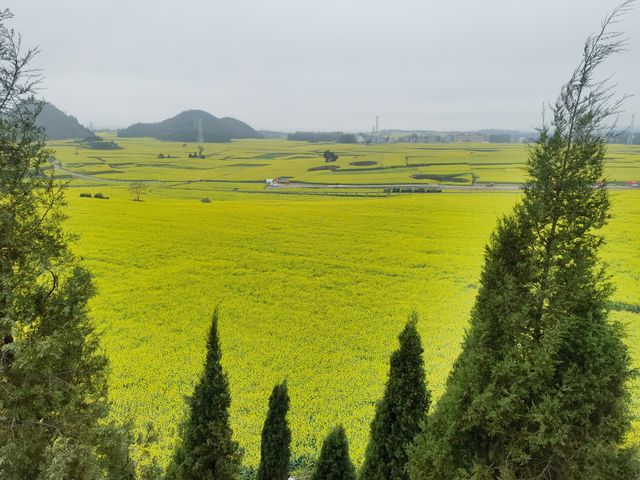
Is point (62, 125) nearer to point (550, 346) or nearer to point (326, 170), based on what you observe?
point (326, 170)

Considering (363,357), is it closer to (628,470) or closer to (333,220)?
(628,470)

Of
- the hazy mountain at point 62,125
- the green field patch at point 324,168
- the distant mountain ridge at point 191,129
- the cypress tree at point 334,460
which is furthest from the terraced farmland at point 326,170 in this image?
the distant mountain ridge at point 191,129

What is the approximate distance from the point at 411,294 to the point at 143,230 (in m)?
20.8

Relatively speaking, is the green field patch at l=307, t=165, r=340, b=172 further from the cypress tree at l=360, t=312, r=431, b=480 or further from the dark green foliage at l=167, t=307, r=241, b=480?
the dark green foliage at l=167, t=307, r=241, b=480

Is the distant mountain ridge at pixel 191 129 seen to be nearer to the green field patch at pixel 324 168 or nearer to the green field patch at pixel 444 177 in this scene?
the green field patch at pixel 324 168

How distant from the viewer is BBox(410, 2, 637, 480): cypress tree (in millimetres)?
4980

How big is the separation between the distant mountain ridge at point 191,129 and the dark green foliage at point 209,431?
14116cm

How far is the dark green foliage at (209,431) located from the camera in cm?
648

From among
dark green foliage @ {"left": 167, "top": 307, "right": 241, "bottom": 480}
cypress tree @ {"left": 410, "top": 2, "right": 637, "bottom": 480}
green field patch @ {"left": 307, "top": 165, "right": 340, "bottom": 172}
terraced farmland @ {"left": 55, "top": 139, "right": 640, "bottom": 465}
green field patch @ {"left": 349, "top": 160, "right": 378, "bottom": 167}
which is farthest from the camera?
green field patch @ {"left": 349, "top": 160, "right": 378, "bottom": 167}

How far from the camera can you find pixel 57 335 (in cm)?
564

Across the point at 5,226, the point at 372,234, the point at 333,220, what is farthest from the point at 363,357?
the point at 333,220

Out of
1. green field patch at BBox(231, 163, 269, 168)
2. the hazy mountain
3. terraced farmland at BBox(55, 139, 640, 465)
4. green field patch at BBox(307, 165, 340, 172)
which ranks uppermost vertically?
the hazy mountain

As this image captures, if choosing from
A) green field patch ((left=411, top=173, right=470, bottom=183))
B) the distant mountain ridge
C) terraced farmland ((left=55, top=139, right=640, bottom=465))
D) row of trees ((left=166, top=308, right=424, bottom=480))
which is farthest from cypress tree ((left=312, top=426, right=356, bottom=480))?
the distant mountain ridge

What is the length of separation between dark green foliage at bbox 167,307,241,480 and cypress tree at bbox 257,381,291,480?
124 cm
